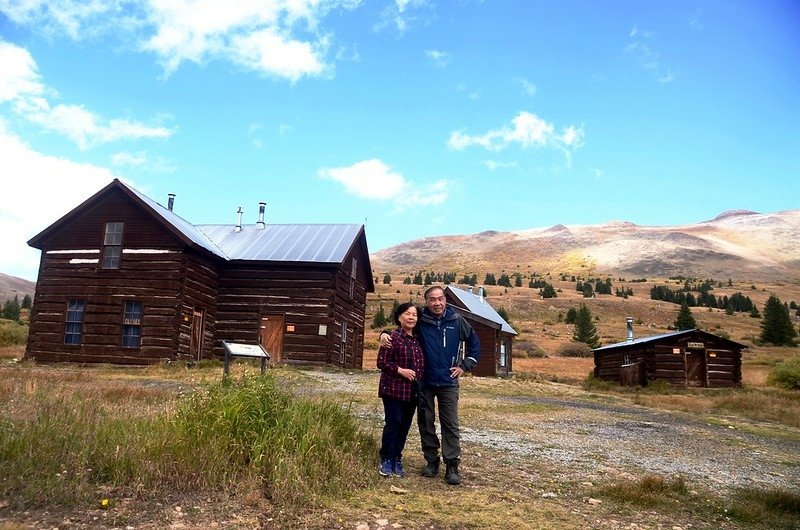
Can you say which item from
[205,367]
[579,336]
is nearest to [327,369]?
[205,367]

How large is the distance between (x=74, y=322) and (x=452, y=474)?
21.3 meters

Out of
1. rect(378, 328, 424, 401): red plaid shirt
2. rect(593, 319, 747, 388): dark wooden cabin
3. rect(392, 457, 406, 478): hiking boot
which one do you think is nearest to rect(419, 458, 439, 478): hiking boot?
rect(392, 457, 406, 478): hiking boot

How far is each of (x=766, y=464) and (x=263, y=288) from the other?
1985cm

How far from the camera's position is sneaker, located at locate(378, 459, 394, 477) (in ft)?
20.0

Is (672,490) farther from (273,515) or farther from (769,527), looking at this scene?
(273,515)

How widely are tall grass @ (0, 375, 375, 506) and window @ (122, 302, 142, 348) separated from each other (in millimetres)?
17220

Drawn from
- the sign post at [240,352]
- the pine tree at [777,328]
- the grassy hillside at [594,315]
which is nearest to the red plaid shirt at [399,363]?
the sign post at [240,352]

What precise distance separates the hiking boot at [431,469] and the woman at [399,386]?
0.24 m

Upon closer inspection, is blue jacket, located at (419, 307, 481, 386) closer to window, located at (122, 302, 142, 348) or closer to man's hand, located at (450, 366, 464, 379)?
man's hand, located at (450, 366, 464, 379)

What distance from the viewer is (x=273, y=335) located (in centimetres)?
2498

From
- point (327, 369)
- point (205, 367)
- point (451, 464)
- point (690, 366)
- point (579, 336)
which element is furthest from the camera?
point (579, 336)

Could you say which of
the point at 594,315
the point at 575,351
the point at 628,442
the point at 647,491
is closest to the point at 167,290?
the point at 628,442

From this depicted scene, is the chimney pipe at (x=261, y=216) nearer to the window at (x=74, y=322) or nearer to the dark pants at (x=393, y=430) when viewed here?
the window at (x=74, y=322)

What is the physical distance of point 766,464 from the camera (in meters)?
9.02
